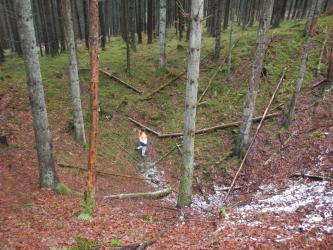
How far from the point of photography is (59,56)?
84.3 feet

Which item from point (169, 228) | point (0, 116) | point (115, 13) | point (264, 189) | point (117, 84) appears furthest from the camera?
point (115, 13)

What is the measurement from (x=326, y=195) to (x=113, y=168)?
8523mm

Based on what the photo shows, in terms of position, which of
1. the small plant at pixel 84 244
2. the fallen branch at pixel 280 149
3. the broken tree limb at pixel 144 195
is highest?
the small plant at pixel 84 244

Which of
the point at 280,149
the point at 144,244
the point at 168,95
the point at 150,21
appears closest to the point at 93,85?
the point at 144,244

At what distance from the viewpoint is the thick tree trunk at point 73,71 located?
12217 millimetres

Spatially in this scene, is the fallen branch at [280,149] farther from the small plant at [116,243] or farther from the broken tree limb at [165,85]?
the broken tree limb at [165,85]

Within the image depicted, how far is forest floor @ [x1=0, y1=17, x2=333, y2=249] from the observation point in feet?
25.6

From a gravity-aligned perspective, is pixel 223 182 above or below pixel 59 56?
below

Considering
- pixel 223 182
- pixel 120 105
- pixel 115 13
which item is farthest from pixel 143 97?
pixel 115 13

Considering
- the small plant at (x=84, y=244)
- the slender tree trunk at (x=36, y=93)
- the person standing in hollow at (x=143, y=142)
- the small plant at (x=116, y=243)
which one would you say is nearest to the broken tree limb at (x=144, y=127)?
the person standing in hollow at (x=143, y=142)

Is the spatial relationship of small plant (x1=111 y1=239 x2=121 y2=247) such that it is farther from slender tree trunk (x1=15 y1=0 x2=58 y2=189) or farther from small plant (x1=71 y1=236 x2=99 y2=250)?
slender tree trunk (x1=15 y1=0 x2=58 y2=189)

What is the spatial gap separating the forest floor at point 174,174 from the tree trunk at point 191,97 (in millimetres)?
912

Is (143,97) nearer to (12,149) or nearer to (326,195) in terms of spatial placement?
(12,149)

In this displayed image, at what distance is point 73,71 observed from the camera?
13047 mm
